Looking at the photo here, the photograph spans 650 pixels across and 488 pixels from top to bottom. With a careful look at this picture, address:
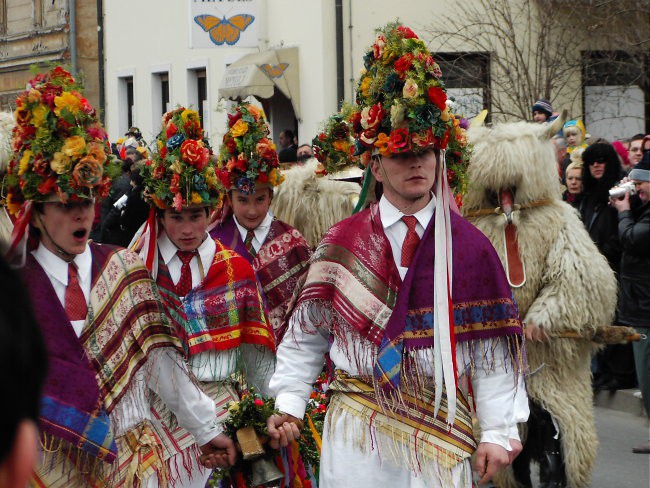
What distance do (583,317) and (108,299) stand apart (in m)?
3.74

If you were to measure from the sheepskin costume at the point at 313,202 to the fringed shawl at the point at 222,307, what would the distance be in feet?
7.85

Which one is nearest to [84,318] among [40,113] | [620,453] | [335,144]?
[40,113]

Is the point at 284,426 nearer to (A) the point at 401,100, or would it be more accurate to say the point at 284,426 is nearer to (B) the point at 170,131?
(A) the point at 401,100

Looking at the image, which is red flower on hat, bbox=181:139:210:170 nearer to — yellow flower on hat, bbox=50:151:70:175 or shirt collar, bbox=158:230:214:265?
shirt collar, bbox=158:230:214:265

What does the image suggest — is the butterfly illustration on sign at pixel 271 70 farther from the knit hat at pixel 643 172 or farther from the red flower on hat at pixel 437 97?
the red flower on hat at pixel 437 97

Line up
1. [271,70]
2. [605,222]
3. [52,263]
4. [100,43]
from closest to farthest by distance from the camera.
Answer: [52,263] < [605,222] < [271,70] < [100,43]

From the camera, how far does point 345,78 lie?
20.5 metres

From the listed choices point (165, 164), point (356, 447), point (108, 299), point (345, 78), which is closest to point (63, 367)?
point (108, 299)

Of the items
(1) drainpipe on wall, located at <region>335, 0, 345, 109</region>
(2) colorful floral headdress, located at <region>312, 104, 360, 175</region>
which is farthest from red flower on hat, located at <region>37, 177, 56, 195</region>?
(1) drainpipe on wall, located at <region>335, 0, 345, 109</region>

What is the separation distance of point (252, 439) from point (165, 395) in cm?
39

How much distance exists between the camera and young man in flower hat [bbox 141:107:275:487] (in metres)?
5.81

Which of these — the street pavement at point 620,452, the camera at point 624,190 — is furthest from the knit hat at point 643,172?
the street pavement at point 620,452

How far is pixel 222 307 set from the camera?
590cm

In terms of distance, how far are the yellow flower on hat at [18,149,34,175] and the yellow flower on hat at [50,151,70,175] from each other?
4.2 inches
